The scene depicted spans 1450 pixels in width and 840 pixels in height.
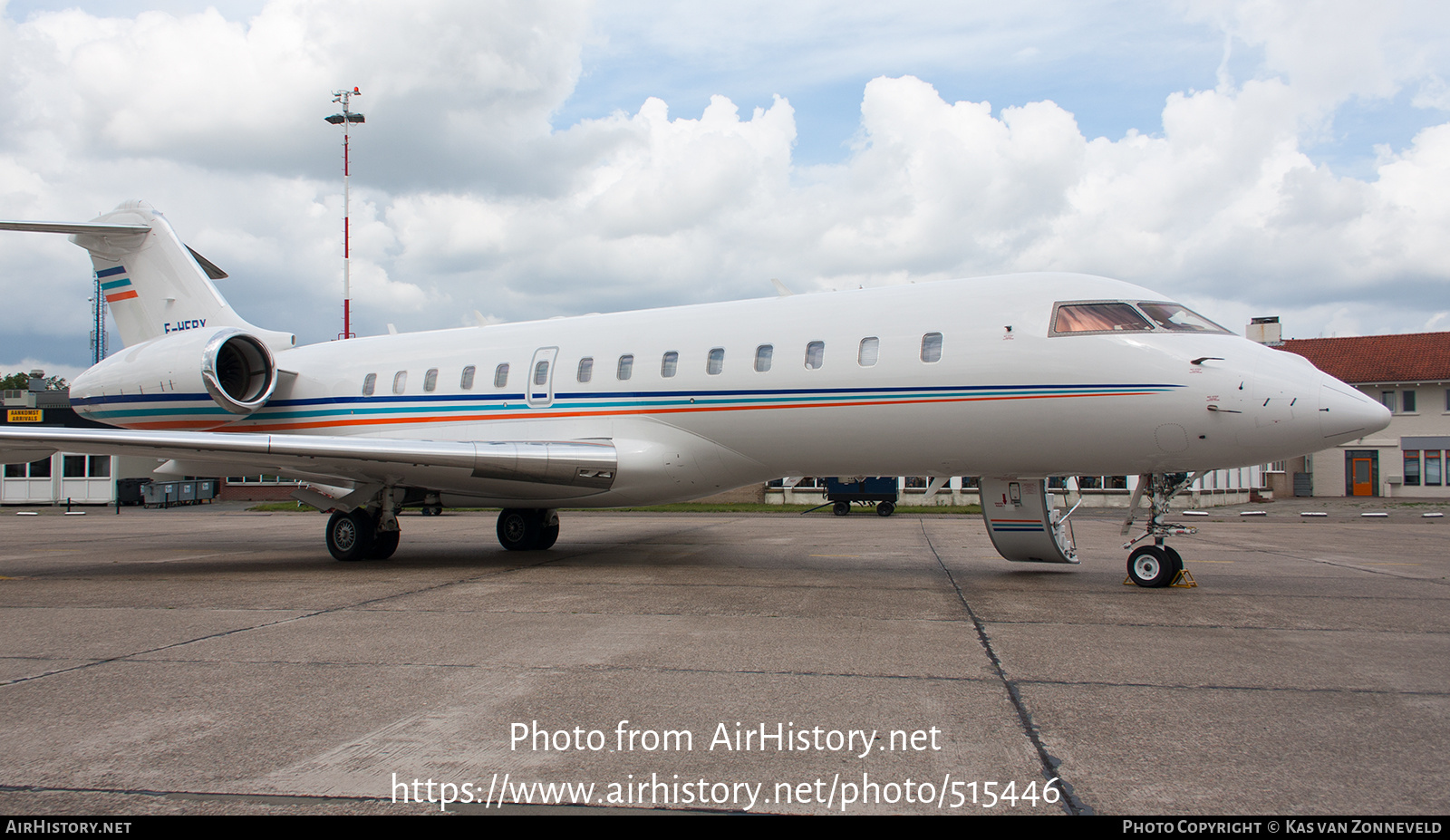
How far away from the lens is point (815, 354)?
32.8 feet

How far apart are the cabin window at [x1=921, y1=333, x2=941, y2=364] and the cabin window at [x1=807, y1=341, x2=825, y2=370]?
114cm

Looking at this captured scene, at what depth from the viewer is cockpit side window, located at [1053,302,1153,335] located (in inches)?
344

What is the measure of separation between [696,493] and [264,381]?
7.72 metres

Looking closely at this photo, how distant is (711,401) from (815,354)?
1401 millimetres

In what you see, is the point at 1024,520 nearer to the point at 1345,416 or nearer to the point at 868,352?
the point at 868,352

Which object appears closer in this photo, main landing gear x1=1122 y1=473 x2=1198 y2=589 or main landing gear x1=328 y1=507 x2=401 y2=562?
main landing gear x1=1122 y1=473 x2=1198 y2=589

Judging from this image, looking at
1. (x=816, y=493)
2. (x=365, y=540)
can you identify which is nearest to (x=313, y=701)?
(x=365, y=540)

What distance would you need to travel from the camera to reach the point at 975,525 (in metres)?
21.3

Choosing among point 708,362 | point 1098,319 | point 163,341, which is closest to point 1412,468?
point 1098,319

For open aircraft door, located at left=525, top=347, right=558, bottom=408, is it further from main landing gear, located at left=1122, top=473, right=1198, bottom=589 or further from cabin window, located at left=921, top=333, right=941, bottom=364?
main landing gear, located at left=1122, top=473, right=1198, bottom=589

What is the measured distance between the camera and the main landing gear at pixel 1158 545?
9.10 metres

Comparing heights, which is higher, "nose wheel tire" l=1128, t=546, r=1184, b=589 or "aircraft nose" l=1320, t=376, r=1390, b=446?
"aircraft nose" l=1320, t=376, r=1390, b=446

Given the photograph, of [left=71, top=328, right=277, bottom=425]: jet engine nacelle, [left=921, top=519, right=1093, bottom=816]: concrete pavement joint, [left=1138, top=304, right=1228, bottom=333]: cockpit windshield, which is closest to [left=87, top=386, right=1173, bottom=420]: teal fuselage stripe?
[left=71, top=328, right=277, bottom=425]: jet engine nacelle

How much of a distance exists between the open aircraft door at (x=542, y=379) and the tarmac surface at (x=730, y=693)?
2.59m
